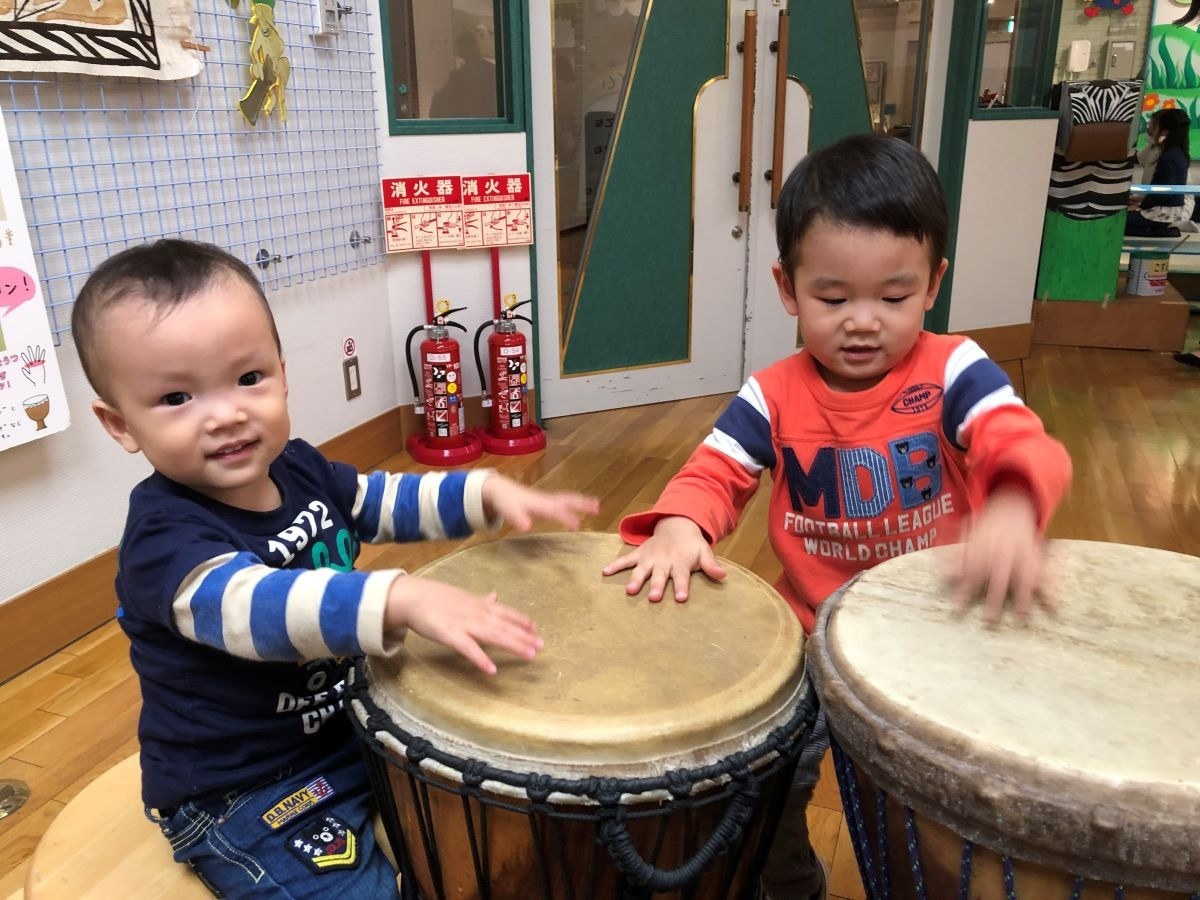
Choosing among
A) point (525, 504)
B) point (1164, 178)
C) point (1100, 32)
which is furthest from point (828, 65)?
point (1100, 32)

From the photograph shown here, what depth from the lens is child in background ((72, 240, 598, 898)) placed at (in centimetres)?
83

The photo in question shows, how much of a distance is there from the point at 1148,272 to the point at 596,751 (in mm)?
5193

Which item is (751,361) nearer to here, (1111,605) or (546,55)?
(546,55)

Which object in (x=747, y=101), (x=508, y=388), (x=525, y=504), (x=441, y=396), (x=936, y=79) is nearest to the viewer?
(x=525, y=504)

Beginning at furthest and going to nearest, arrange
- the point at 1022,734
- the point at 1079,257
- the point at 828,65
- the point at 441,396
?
the point at 1079,257 → the point at 828,65 → the point at 441,396 → the point at 1022,734

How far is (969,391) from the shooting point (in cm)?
117

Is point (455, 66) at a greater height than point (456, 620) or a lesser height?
greater

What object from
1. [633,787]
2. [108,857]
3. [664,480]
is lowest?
[664,480]

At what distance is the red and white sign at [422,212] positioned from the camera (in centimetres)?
297

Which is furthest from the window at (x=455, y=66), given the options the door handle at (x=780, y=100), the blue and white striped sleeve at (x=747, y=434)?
the blue and white striped sleeve at (x=747, y=434)

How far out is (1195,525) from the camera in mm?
2646

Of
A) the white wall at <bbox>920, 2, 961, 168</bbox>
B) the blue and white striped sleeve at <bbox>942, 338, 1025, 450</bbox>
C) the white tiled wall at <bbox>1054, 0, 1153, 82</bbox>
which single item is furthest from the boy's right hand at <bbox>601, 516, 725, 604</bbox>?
the white tiled wall at <bbox>1054, 0, 1153, 82</bbox>

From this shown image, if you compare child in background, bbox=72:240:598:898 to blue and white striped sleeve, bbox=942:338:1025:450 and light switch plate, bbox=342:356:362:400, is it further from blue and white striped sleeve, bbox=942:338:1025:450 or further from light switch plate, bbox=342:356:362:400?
light switch plate, bbox=342:356:362:400

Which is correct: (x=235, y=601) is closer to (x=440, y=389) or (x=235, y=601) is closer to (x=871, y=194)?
(x=871, y=194)
